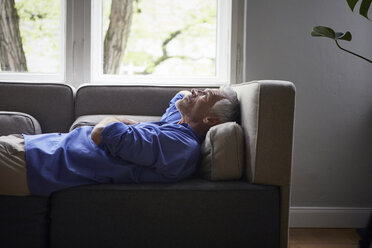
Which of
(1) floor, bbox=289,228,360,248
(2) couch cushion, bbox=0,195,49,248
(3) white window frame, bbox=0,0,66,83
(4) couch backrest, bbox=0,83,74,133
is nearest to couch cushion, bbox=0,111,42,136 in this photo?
(4) couch backrest, bbox=0,83,74,133

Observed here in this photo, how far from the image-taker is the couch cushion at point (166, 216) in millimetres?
1611

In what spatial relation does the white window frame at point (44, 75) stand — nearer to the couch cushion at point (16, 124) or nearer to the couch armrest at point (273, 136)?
the couch cushion at point (16, 124)

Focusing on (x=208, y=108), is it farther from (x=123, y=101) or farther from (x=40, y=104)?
(x=40, y=104)

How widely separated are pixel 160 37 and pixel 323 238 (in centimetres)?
176

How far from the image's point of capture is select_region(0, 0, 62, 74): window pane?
9.48ft

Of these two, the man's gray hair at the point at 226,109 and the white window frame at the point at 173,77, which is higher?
the white window frame at the point at 173,77

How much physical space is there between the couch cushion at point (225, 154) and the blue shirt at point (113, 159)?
0.26ft

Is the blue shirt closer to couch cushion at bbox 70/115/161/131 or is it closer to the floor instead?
couch cushion at bbox 70/115/161/131

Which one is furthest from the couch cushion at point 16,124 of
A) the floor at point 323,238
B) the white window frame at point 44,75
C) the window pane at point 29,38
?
the floor at point 323,238

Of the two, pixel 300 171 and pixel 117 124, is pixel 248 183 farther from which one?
pixel 300 171

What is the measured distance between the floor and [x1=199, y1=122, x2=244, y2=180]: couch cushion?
2.57 ft

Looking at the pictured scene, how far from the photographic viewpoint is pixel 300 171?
2619mm

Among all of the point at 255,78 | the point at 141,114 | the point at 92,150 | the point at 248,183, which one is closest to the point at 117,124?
the point at 92,150

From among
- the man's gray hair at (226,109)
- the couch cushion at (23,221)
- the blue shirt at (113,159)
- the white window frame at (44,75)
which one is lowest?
the couch cushion at (23,221)
